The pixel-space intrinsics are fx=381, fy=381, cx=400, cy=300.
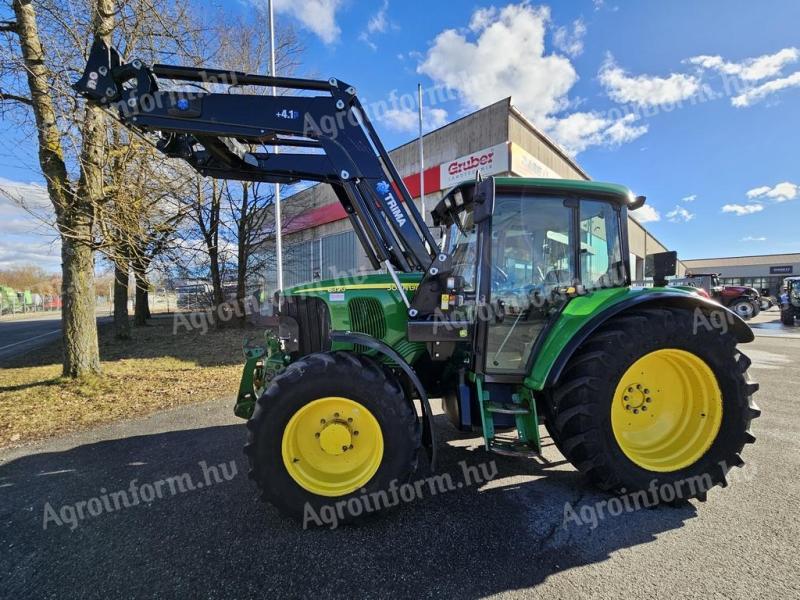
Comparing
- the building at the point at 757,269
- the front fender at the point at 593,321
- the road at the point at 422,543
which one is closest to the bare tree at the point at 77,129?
the road at the point at 422,543

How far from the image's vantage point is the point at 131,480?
3.34 m

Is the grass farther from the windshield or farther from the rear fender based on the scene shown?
the rear fender

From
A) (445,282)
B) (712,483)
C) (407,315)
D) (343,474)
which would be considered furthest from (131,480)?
(712,483)

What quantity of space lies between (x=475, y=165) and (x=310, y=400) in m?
11.6

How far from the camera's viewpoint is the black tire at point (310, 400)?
2561 millimetres

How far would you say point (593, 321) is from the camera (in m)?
2.84

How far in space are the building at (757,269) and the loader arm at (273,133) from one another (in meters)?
56.8

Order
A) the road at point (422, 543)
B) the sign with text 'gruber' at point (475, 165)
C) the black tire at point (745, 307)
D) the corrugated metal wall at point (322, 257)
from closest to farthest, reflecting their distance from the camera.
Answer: the road at point (422, 543)
the sign with text 'gruber' at point (475, 165)
the black tire at point (745, 307)
the corrugated metal wall at point (322, 257)

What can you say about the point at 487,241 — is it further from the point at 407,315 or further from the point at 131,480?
the point at 131,480

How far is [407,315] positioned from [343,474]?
128 centimetres

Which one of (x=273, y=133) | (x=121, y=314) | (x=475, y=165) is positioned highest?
(x=475, y=165)

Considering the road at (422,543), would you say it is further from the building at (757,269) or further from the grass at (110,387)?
the building at (757,269)

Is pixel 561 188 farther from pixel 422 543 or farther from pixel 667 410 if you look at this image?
pixel 422 543

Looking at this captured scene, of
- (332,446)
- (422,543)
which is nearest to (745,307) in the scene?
(422,543)
